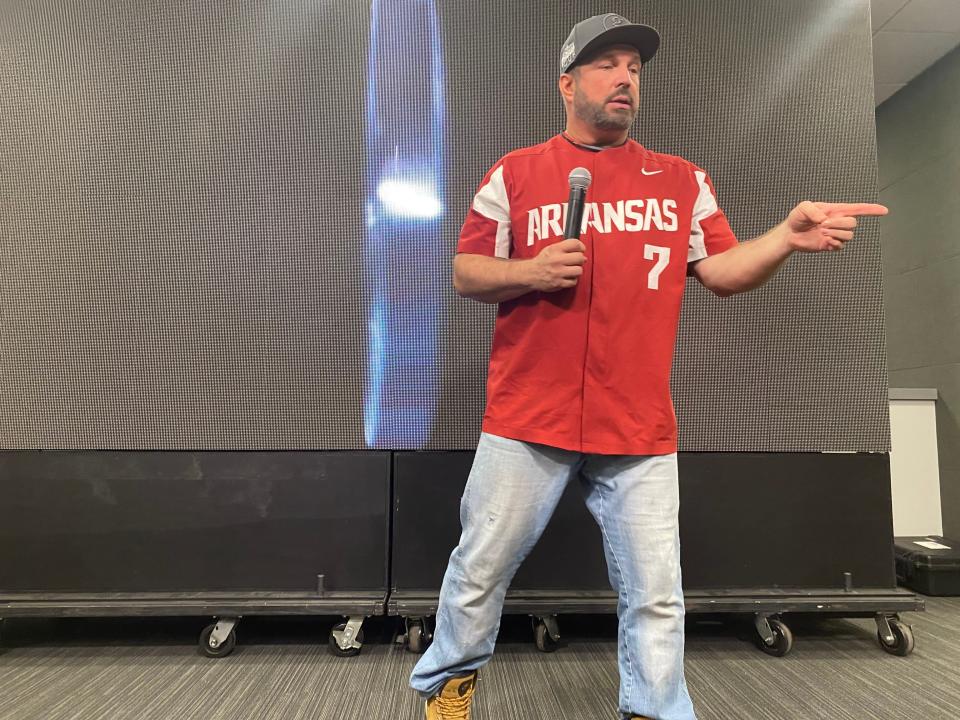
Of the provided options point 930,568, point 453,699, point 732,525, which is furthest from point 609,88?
point 930,568

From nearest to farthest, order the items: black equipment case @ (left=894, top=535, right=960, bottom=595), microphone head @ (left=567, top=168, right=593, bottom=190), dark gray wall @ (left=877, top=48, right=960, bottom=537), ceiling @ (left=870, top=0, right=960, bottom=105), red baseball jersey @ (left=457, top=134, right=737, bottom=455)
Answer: microphone head @ (left=567, top=168, right=593, bottom=190)
red baseball jersey @ (left=457, top=134, right=737, bottom=455)
black equipment case @ (left=894, top=535, right=960, bottom=595)
ceiling @ (left=870, top=0, right=960, bottom=105)
dark gray wall @ (left=877, top=48, right=960, bottom=537)

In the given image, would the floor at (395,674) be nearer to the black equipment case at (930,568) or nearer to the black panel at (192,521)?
the black panel at (192,521)

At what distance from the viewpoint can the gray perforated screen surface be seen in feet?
6.04

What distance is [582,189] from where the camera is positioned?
96 centimetres

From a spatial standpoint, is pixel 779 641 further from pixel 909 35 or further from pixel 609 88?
pixel 909 35

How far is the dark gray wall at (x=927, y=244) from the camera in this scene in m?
2.80

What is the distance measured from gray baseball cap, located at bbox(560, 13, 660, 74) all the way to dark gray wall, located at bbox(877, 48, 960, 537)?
2650mm

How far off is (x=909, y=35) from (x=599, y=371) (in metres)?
3.03

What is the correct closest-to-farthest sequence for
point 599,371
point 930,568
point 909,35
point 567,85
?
point 599,371 → point 567,85 → point 930,568 → point 909,35

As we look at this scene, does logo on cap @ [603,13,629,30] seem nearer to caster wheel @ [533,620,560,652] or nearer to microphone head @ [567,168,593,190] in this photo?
microphone head @ [567,168,593,190]

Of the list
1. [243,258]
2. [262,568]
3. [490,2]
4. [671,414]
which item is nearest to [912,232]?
[490,2]

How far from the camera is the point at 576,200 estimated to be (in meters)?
0.96

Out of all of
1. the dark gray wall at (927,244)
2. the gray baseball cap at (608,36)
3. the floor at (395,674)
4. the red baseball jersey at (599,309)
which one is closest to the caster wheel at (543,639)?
the floor at (395,674)

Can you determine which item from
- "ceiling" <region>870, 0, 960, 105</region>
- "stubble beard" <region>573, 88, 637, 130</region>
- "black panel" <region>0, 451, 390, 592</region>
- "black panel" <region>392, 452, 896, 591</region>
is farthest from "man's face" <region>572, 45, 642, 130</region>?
"ceiling" <region>870, 0, 960, 105</region>
